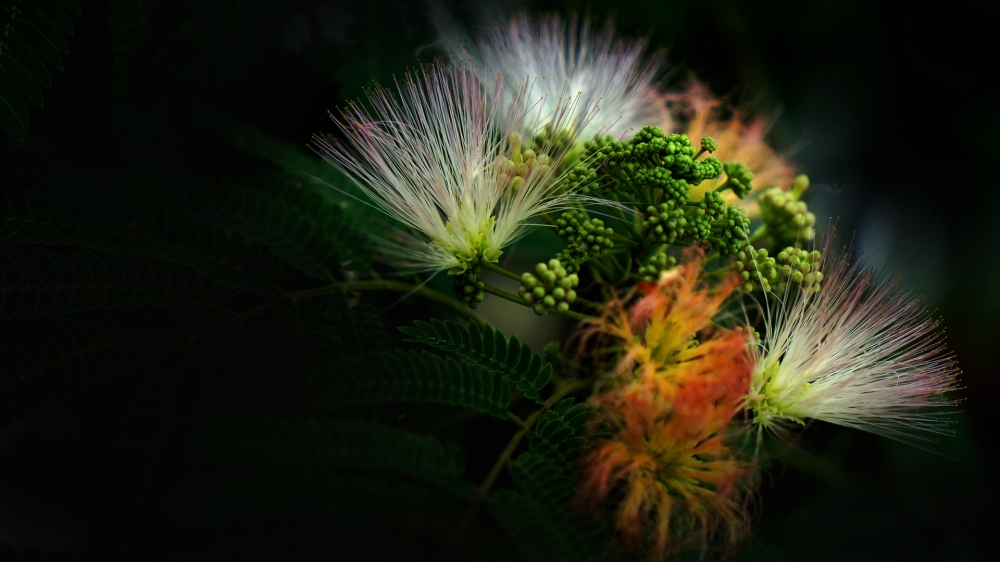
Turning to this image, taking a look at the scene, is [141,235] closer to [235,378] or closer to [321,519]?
[235,378]

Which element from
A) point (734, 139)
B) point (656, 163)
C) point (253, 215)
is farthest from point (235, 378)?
point (734, 139)

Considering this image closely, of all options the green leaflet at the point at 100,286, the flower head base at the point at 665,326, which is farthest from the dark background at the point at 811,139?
the flower head base at the point at 665,326

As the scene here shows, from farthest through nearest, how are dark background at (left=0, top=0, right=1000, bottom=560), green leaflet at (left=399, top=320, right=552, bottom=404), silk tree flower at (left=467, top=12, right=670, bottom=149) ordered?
silk tree flower at (left=467, top=12, right=670, bottom=149)
dark background at (left=0, top=0, right=1000, bottom=560)
green leaflet at (left=399, top=320, right=552, bottom=404)

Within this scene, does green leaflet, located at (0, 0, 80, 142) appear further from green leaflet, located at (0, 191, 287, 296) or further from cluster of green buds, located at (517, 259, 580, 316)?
cluster of green buds, located at (517, 259, 580, 316)

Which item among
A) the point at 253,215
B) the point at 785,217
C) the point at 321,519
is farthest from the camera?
the point at 785,217

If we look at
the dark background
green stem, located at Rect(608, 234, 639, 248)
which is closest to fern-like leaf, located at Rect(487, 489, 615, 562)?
the dark background

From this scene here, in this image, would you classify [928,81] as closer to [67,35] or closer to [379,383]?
[379,383]

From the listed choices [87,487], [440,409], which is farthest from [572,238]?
[87,487]
